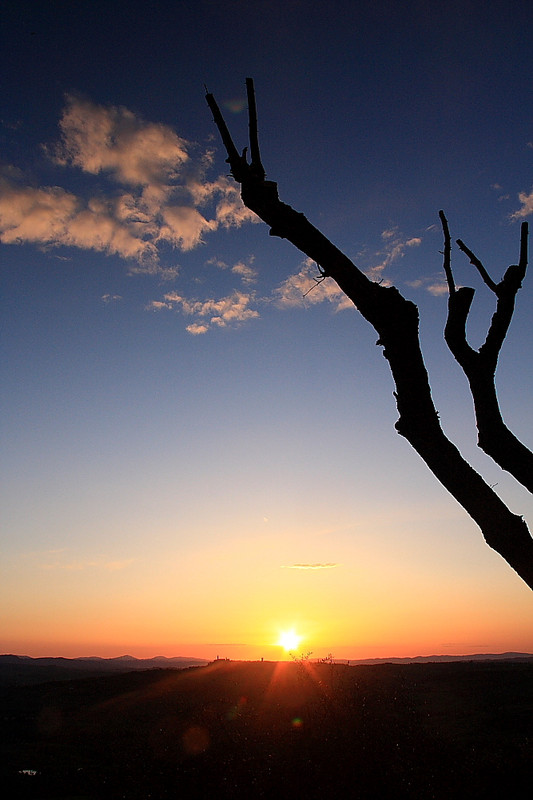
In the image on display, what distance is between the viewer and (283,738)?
55.1 feet

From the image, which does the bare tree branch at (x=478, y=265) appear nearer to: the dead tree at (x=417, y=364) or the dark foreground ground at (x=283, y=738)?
the dead tree at (x=417, y=364)

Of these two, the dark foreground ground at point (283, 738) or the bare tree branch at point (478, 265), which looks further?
the dark foreground ground at point (283, 738)

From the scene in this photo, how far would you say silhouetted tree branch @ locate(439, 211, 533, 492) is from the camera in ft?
11.3

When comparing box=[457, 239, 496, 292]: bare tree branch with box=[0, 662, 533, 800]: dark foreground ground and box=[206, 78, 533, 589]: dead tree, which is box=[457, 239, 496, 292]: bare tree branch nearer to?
box=[206, 78, 533, 589]: dead tree

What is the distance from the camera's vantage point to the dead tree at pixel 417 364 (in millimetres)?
3018

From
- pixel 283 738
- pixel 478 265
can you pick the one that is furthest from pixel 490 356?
pixel 283 738

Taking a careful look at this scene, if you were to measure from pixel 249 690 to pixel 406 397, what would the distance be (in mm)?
27487

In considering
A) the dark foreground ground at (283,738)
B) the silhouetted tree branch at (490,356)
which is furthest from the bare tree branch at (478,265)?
the dark foreground ground at (283,738)

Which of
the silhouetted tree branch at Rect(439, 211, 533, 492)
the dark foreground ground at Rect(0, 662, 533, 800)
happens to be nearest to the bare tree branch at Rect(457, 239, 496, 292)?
the silhouetted tree branch at Rect(439, 211, 533, 492)

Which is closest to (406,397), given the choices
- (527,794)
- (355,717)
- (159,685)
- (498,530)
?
(498,530)

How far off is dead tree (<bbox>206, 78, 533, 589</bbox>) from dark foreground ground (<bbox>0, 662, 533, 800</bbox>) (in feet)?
41.3

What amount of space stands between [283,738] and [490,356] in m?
17.7

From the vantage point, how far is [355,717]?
18500 millimetres

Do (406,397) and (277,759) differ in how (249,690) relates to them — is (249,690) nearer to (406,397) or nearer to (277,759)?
(277,759)
